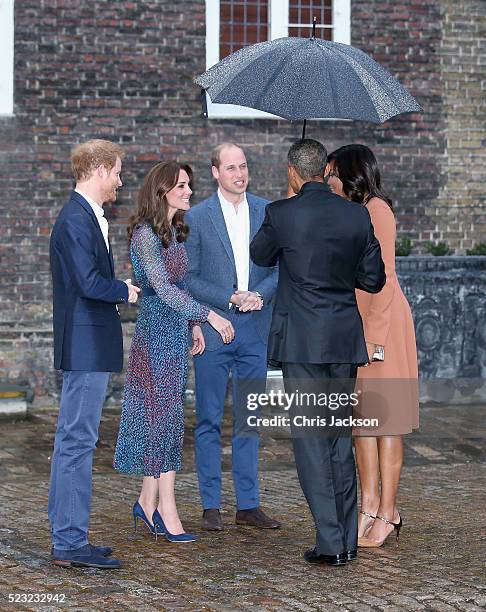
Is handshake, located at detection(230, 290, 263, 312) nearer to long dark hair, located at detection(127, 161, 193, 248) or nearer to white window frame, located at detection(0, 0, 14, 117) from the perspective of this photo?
long dark hair, located at detection(127, 161, 193, 248)

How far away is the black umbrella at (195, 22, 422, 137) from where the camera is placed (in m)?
7.07

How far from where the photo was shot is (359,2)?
13430 millimetres

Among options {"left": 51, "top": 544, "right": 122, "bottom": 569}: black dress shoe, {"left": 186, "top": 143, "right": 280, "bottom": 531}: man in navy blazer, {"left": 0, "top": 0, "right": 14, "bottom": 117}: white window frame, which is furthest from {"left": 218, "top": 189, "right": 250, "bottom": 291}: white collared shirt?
{"left": 0, "top": 0, "right": 14, "bottom": 117}: white window frame

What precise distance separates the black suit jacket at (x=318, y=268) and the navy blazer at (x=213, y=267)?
1.03m

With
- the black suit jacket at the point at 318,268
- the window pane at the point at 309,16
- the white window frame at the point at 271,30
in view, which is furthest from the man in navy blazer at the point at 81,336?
the window pane at the point at 309,16

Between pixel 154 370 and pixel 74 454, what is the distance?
30.5 inches

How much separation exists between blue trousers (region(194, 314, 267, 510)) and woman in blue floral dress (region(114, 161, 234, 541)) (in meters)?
0.42

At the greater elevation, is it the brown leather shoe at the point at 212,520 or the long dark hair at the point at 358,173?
the long dark hair at the point at 358,173

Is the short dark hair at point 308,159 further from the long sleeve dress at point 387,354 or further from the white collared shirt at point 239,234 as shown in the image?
the white collared shirt at point 239,234

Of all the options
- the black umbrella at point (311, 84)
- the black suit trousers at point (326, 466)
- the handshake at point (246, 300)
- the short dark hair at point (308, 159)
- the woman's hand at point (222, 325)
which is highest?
the black umbrella at point (311, 84)

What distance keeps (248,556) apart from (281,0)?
7.82 metres

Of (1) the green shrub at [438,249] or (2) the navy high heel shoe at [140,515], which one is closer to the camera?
(2) the navy high heel shoe at [140,515]

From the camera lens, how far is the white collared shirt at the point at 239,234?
773cm

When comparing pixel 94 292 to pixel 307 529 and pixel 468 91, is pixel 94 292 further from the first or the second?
pixel 468 91
